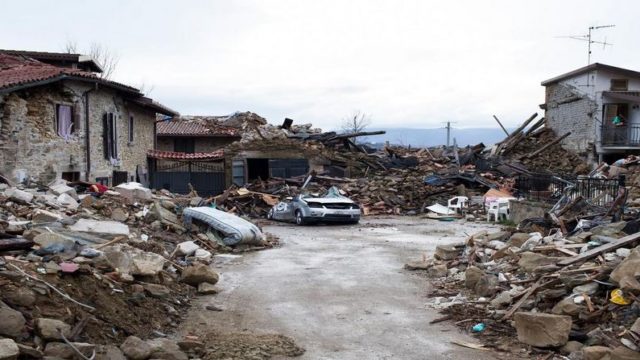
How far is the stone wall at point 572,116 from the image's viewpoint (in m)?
33.5

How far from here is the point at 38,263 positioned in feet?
23.0

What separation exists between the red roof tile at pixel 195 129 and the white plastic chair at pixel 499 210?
860 inches

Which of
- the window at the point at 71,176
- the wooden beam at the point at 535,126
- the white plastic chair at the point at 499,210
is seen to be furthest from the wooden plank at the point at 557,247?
the wooden beam at the point at 535,126

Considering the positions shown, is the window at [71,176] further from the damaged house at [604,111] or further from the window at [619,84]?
the window at [619,84]

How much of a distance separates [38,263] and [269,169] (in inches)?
893

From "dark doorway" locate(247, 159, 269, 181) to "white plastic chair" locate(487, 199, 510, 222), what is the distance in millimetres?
13889

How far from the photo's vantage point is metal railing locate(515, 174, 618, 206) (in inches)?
587

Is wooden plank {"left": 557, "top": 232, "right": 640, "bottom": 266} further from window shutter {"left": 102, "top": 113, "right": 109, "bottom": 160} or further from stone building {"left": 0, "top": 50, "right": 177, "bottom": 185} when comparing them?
window shutter {"left": 102, "top": 113, "right": 109, "bottom": 160}

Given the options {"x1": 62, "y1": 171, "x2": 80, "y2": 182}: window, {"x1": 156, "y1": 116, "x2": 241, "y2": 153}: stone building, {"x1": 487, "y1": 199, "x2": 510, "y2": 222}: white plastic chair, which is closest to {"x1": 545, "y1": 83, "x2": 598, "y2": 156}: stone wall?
{"x1": 487, "y1": 199, "x2": 510, "y2": 222}: white plastic chair

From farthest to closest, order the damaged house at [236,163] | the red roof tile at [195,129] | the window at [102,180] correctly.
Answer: the red roof tile at [195,129] < the damaged house at [236,163] < the window at [102,180]

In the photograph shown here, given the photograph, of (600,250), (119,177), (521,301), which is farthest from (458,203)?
(521,301)

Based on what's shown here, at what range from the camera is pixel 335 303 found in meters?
8.98

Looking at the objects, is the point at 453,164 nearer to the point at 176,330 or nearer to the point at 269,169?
the point at 269,169

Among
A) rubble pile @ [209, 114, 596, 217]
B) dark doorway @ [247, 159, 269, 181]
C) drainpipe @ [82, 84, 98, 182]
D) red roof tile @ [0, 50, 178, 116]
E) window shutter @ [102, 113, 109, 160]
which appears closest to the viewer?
red roof tile @ [0, 50, 178, 116]
